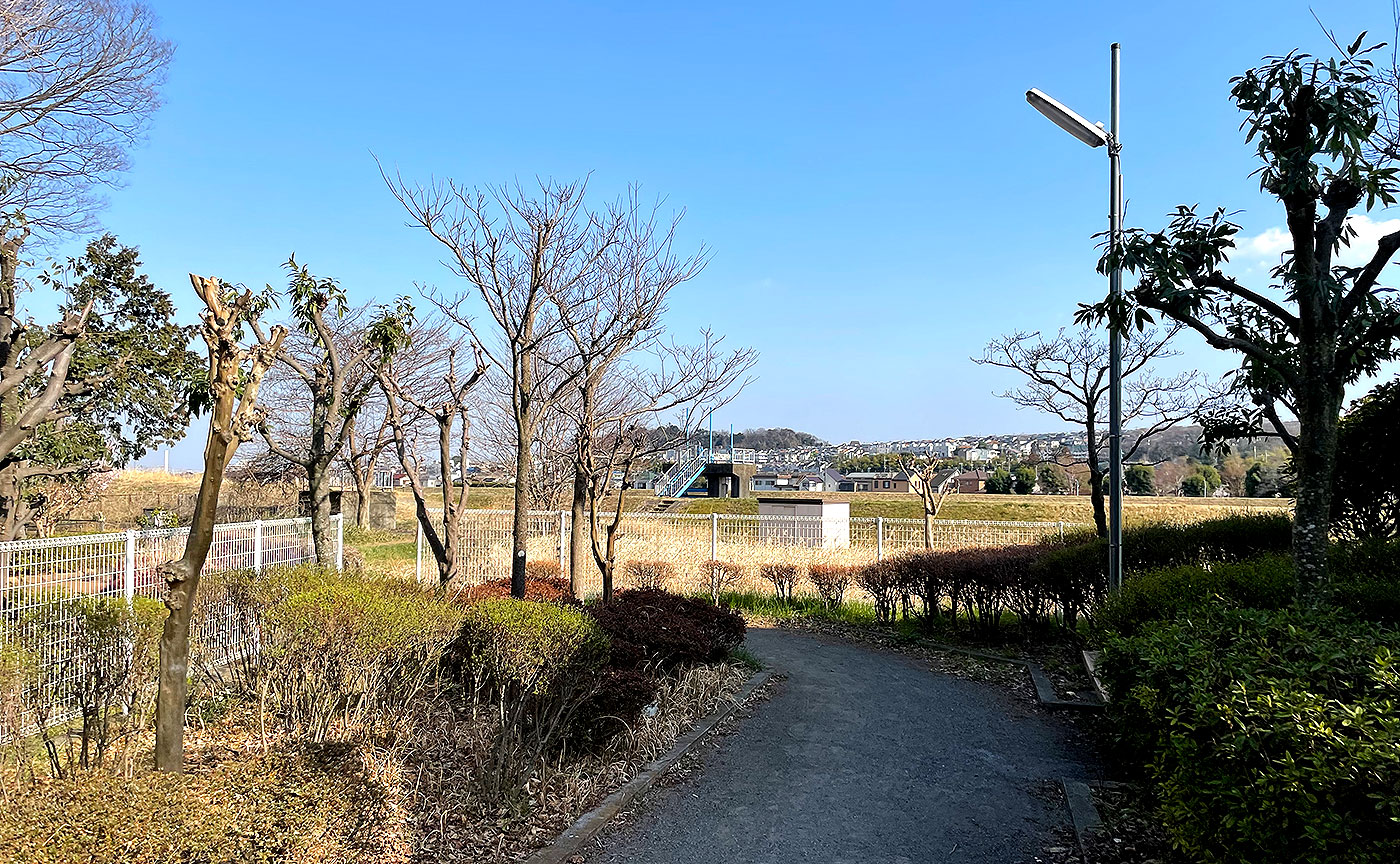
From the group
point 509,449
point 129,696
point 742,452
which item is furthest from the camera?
point 742,452

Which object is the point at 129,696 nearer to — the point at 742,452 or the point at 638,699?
the point at 638,699

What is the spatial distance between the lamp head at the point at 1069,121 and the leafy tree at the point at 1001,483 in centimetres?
2590

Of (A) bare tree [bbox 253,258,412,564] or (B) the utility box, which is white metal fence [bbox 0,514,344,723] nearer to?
(A) bare tree [bbox 253,258,412,564]

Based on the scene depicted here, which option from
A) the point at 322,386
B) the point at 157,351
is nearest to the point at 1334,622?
the point at 322,386

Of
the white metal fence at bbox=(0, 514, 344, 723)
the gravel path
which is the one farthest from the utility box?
the white metal fence at bbox=(0, 514, 344, 723)

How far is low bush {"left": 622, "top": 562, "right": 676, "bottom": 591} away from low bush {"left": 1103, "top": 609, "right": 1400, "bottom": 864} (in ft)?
28.5

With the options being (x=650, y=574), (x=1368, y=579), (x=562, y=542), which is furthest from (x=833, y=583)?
(x=1368, y=579)

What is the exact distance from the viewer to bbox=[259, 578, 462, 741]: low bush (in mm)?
4512

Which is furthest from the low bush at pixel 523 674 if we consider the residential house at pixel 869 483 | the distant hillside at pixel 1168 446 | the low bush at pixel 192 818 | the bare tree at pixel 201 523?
the residential house at pixel 869 483

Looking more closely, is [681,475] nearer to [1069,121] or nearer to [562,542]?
[562,542]

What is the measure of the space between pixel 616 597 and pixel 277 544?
3698mm

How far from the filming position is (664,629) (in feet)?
21.1

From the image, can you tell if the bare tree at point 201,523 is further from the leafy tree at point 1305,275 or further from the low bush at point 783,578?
the low bush at point 783,578

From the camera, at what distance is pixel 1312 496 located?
4.51 meters
